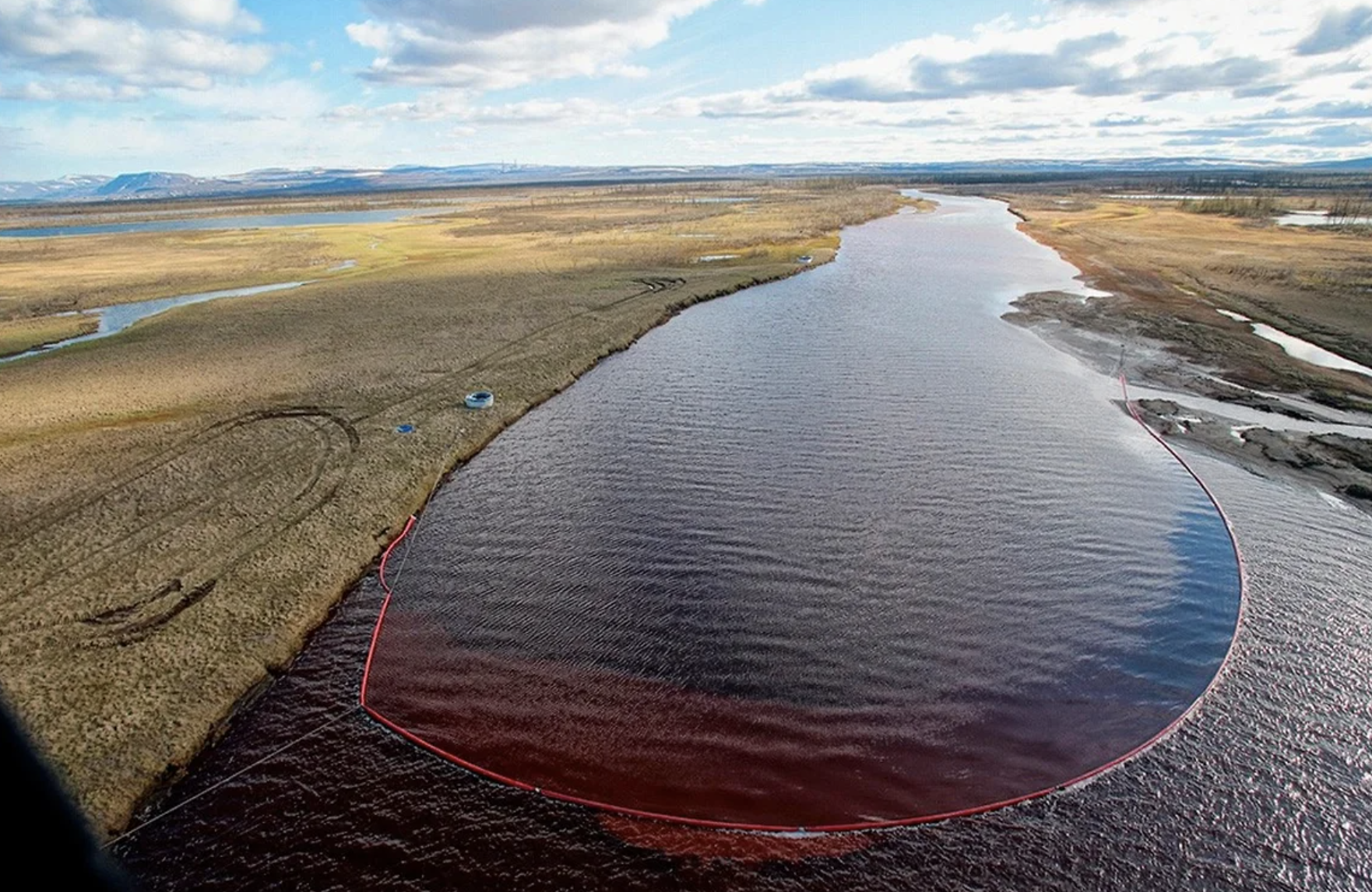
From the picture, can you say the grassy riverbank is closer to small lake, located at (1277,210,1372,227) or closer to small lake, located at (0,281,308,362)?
small lake, located at (0,281,308,362)

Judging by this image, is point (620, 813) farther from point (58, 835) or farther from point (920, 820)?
point (58, 835)

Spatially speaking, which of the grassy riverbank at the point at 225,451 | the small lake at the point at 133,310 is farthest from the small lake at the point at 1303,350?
the small lake at the point at 133,310

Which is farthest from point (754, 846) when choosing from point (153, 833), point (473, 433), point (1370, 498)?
point (1370, 498)

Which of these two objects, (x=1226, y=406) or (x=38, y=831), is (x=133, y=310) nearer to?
(x=38, y=831)

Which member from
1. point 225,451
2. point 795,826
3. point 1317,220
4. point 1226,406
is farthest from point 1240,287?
point 1317,220

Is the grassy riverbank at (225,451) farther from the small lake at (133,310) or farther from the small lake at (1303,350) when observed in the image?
the small lake at (1303,350)
